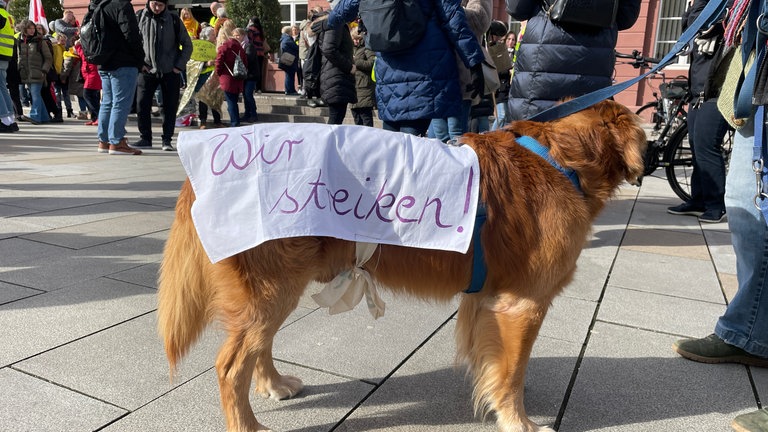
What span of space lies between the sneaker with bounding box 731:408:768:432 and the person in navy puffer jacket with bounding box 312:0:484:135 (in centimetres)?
293

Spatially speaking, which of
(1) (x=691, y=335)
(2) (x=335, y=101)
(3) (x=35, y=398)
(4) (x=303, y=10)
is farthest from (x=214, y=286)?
(4) (x=303, y=10)

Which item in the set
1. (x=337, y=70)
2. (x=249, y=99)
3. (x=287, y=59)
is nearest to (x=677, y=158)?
(x=337, y=70)

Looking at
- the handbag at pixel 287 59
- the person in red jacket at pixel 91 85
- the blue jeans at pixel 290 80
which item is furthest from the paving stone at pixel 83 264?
the blue jeans at pixel 290 80

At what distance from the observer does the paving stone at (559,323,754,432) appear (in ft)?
8.02

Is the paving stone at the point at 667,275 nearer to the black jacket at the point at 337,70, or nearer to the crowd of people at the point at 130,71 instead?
the black jacket at the point at 337,70

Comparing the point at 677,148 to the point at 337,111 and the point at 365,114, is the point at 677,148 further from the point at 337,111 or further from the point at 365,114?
the point at 337,111

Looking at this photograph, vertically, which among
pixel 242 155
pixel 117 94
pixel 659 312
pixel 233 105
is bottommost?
pixel 659 312

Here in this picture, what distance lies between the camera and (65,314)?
10.2 feet

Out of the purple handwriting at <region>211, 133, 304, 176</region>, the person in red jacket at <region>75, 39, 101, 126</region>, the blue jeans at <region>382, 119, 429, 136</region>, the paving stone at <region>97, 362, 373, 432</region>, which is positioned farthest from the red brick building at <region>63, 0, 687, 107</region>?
the purple handwriting at <region>211, 133, 304, 176</region>

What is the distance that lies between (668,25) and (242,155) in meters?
16.5

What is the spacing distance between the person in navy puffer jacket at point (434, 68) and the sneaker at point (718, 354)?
8.18 ft

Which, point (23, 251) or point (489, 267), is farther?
point (23, 251)

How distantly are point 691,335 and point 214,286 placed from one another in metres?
2.76

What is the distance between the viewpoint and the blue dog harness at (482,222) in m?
2.20
